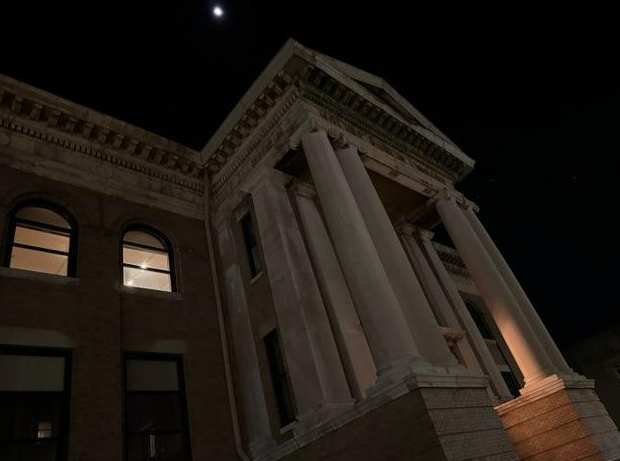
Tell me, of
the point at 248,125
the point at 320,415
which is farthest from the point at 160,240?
the point at 320,415

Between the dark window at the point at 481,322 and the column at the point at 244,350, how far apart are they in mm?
13832

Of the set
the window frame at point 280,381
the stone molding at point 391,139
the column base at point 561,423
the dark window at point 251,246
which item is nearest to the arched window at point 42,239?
the dark window at point 251,246

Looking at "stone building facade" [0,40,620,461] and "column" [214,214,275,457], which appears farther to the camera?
"column" [214,214,275,457]

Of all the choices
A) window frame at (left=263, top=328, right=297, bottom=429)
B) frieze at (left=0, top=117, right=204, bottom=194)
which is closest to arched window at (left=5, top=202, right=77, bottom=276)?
frieze at (left=0, top=117, right=204, bottom=194)

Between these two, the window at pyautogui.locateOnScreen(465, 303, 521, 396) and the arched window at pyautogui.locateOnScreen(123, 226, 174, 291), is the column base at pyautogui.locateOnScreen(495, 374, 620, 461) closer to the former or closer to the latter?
the window at pyautogui.locateOnScreen(465, 303, 521, 396)

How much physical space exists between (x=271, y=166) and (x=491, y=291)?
755cm

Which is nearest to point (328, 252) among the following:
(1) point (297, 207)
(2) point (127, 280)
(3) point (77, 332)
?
(1) point (297, 207)

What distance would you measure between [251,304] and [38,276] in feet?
16.8

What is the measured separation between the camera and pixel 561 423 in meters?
10.2

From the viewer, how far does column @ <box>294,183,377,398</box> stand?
32.6 ft

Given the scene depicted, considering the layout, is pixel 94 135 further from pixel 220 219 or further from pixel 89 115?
pixel 220 219

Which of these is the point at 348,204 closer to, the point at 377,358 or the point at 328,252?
the point at 328,252

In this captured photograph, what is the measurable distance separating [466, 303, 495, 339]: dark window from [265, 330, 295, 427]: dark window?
1361cm

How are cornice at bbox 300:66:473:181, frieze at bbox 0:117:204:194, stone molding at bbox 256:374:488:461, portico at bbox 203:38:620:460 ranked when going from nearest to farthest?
1. stone molding at bbox 256:374:488:461
2. portico at bbox 203:38:620:460
3. frieze at bbox 0:117:204:194
4. cornice at bbox 300:66:473:181
